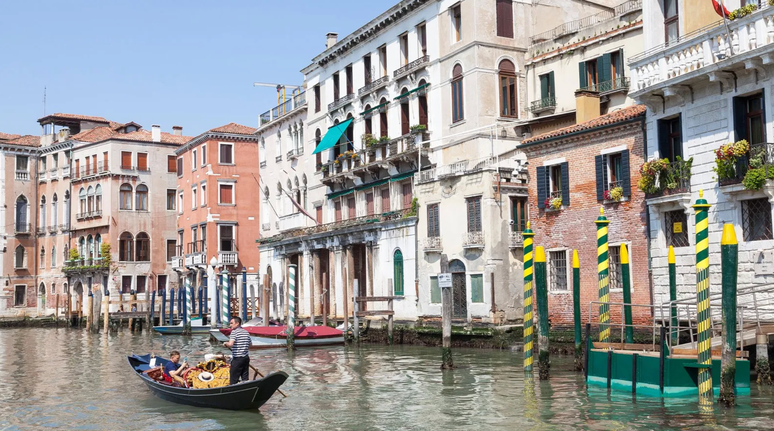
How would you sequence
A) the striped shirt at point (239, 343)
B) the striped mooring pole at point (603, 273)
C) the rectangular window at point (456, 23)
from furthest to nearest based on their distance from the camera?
1. the rectangular window at point (456, 23)
2. the striped mooring pole at point (603, 273)
3. the striped shirt at point (239, 343)

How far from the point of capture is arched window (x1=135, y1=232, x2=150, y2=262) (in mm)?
58031

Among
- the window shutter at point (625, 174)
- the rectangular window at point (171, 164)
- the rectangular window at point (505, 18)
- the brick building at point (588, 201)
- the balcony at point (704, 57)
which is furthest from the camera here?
the rectangular window at point (171, 164)

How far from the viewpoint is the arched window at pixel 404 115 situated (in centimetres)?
3478

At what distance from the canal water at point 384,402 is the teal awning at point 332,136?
1304 cm

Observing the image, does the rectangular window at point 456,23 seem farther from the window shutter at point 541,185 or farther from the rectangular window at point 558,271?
the rectangular window at point 558,271

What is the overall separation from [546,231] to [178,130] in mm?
41774

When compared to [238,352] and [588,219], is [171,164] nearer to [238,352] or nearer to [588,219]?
[588,219]

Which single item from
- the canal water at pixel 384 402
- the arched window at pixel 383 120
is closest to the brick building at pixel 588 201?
the canal water at pixel 384 402

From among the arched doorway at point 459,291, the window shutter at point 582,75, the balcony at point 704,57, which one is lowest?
the arched doorway at point 459,291

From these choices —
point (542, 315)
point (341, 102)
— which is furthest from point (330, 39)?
point (542, 315)

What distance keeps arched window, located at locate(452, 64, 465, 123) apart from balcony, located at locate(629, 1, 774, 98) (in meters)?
10.5

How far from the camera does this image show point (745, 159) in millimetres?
18828

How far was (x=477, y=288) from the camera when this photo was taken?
29141 millimetres

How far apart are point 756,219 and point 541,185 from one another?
776cm
